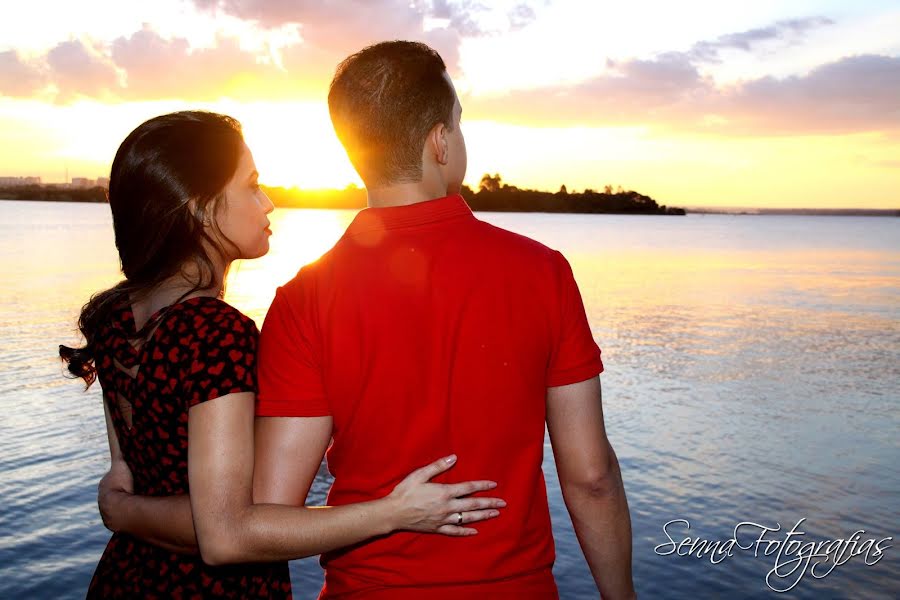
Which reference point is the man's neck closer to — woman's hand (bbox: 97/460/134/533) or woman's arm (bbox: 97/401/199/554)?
woman's arm (bbox: 97/401/199/554)

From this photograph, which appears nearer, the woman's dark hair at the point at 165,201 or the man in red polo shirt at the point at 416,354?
the man in red polo shirt at the point at 416,354

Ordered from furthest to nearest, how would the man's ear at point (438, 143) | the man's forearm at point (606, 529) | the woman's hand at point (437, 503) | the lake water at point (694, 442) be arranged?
the lake water at point (694, 442)
the man's forearm at point (606, 529)
the man's ear at point (438, 143)
the woman's hand at point (437, 503)

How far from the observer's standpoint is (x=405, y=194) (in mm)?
2344

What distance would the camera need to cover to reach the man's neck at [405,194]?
2342 millimetres

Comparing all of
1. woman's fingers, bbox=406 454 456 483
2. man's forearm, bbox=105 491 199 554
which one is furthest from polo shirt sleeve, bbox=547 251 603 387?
man's forearm, bbox=105 491 199 554

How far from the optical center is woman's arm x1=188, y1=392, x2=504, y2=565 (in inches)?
85.1

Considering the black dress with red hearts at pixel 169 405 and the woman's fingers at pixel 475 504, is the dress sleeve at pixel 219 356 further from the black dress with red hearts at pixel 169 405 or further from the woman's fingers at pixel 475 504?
the woman's fingers at pixel 475 504

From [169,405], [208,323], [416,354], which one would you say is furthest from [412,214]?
[169,405]

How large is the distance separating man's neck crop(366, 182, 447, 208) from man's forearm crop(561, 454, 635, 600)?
3.37ft

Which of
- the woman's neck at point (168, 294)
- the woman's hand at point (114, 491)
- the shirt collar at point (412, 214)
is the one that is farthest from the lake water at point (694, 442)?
the shirt collar at point (412, 214)

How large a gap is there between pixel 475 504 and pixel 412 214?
0.82 metres

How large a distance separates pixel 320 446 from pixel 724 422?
42.5 ft

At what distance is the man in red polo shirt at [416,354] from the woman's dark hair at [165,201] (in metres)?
0.38

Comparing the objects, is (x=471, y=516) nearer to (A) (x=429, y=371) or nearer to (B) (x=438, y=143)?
(A) (x=429, y=371)
